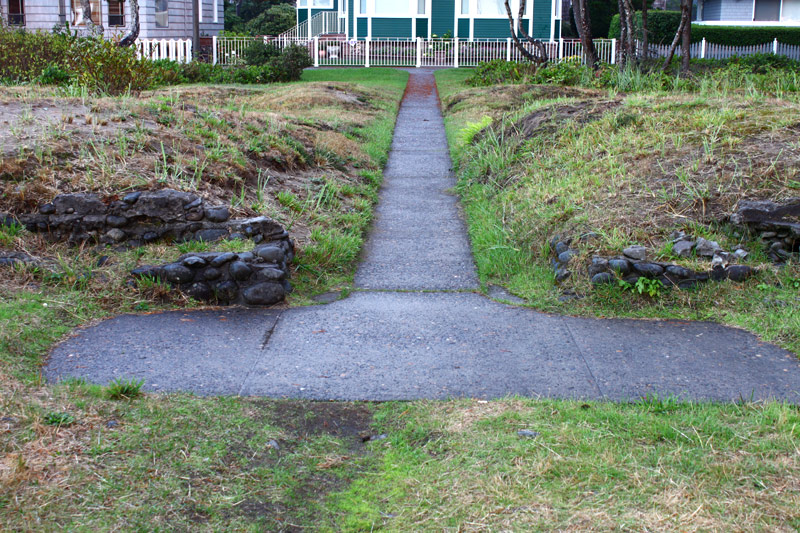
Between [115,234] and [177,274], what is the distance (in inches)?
37.5

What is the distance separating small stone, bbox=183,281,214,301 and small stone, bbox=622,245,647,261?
11.3ft

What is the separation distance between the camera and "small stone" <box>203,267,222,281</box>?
5.96 metres

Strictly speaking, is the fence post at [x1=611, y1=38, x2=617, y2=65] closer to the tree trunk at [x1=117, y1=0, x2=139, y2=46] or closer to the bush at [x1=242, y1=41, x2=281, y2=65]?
the bush at [x1=242, y1=41, x2=281, y2=65]

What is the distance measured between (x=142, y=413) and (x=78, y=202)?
3306 millimetres

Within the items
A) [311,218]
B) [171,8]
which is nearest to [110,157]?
[311,218]

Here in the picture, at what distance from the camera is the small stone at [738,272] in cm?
602

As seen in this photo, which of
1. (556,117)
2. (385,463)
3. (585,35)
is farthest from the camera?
(585,35)

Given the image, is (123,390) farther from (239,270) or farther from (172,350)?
(239,270)

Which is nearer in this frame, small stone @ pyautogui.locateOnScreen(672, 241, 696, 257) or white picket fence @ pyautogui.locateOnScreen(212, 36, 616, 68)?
small stone @ pyautogui.locateOnScreen(672, 241, 696, 257)

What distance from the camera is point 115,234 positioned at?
21.3ft

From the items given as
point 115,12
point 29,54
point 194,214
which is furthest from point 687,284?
point 115,12

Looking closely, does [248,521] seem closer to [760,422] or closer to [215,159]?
[760,422]

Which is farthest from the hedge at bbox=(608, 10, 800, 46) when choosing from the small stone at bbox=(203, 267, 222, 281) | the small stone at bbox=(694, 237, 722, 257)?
the small stone at bbox=(203, 267, 222, 281)

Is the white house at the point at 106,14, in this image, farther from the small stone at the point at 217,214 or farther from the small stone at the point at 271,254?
the small stone at the point at 271,254
